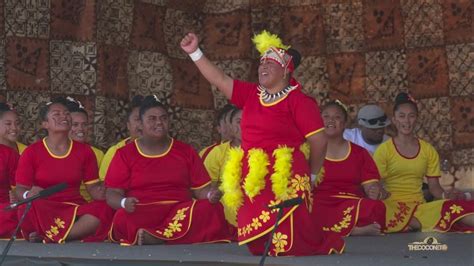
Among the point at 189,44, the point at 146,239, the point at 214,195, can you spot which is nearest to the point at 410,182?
the point at 214,195

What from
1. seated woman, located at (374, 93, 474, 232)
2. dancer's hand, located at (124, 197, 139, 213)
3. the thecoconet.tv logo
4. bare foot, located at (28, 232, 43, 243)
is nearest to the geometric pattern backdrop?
seated woman, located at (374, 93, 474, 232)


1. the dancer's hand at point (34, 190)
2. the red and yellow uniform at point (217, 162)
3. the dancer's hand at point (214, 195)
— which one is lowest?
the dancer's hand at point (214, 195)

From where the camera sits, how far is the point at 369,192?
7.54m

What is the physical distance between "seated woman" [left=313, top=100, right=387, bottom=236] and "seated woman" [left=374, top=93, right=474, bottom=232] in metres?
0.48

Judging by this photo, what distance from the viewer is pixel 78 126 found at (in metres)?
8.09

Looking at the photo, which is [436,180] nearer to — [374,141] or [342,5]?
[374,141]

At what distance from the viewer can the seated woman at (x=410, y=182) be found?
317 inches

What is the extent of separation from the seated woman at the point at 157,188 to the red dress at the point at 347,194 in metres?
0.86

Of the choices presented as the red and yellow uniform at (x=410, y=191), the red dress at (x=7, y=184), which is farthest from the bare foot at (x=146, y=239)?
the red and yellow uniform at (x=410, y=191)

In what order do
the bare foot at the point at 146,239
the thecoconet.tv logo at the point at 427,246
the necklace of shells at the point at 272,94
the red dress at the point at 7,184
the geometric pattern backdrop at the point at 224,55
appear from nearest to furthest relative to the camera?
the necklace of shells at the point at 272,94 → the thecoconet.tv logo at the point at 427,246 → the bare foot at the point at 146,239 → the red dress at the point at 7,184 → the geometric pattern backdrop at the point at 224,55

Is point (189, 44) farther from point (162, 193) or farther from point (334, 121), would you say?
point (334, 121)

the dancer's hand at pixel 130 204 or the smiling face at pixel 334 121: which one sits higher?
the smiling face at pixel 334 121

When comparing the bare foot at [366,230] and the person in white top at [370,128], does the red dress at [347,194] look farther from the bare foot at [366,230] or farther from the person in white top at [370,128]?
the person in white top at [370,128]

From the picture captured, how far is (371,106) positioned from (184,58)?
6.40 ft
